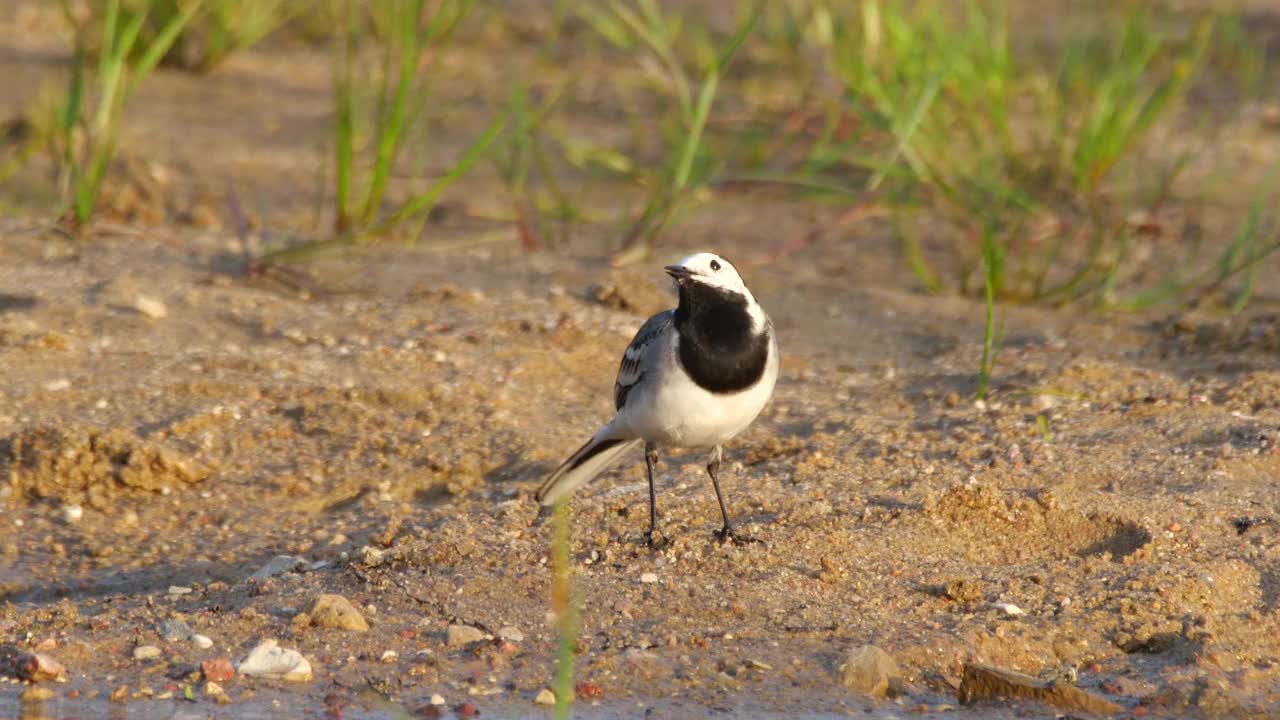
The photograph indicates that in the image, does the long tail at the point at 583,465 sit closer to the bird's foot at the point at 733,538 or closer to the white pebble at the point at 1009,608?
the bird's foot at the point at 733,538

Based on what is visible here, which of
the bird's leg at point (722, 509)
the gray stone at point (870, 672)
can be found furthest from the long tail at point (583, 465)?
the gray stone at point (870, 672)

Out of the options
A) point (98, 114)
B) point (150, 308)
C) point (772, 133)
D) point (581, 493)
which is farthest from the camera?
point (772, 133)

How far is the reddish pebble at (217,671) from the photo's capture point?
3730mm

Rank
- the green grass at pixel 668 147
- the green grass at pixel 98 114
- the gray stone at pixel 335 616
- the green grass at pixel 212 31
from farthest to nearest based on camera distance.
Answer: the green grass at pixel 212 31 < the green grass at pixel 668 147 < the green grass at pixel 98 114 < the gray stone at pixel 335 616

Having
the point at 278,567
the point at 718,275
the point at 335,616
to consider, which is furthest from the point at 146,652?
the point at 718,275

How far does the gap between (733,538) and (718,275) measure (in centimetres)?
69

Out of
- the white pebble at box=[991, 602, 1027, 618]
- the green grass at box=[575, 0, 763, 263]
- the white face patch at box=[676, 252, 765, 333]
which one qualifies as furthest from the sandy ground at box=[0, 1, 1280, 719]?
the white face patch at box=[676, 252, 765, 333]

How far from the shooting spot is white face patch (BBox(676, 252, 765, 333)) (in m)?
4.48

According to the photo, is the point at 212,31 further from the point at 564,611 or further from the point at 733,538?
the point at 564,611

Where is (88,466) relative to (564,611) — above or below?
below

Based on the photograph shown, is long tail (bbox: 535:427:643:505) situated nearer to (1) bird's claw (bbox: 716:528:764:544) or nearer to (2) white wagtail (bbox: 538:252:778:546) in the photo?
(2) white wagtail (bbox: 538:252:778:546)

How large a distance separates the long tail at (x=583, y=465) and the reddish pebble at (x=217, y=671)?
3.62 feet

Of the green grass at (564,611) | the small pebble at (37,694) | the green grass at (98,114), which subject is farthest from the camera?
the green grass at (98,114)

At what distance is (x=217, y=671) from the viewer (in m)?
3.74
